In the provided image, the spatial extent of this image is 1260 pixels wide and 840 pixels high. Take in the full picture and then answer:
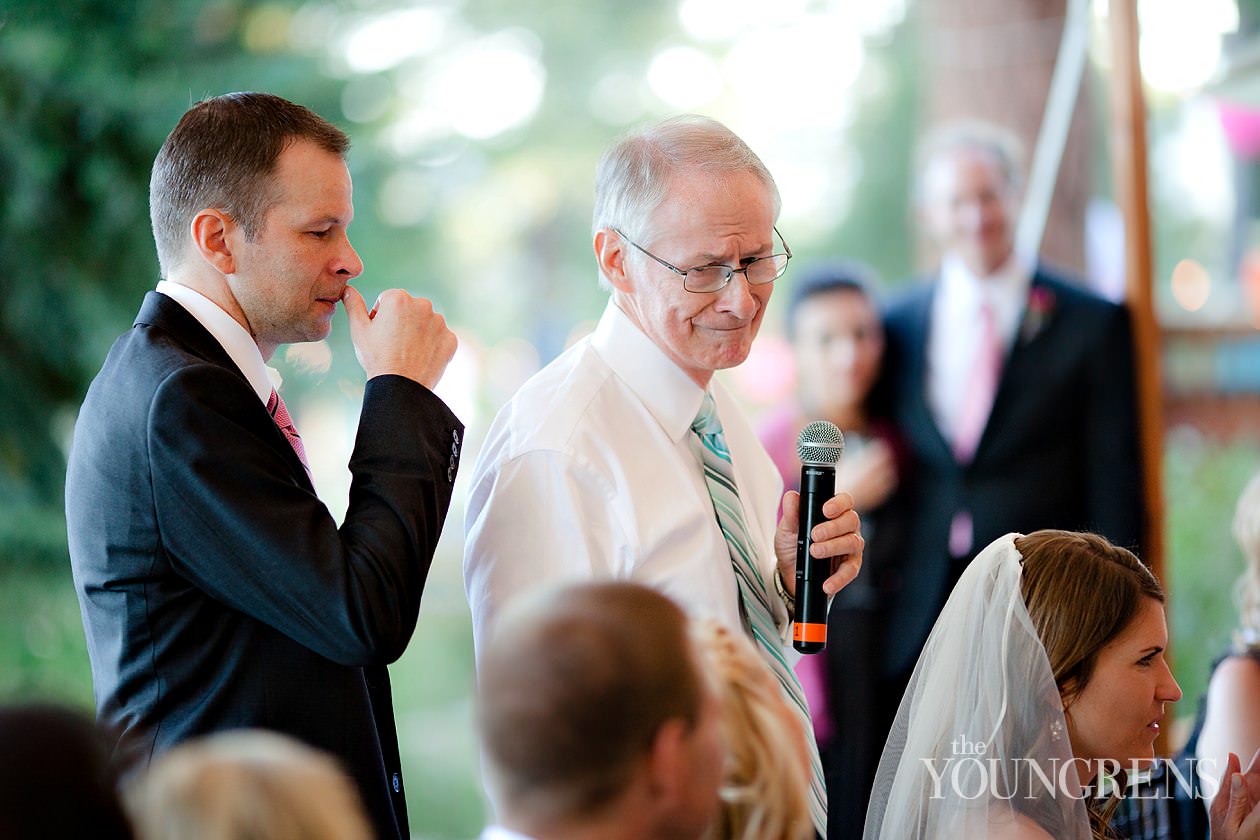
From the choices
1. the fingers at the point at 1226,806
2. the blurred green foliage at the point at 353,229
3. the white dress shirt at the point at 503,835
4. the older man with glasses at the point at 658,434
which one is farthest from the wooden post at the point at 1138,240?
the white dress shirt at the point at 503,835

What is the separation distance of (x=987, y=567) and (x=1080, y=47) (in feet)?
10.3

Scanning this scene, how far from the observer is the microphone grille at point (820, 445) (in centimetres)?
210

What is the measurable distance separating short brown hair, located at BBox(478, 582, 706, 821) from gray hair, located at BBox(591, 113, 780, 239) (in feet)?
3.09

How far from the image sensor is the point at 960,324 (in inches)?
161

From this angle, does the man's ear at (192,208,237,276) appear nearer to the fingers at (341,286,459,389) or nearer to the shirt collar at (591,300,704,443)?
the fingers at (341,286,459,389)

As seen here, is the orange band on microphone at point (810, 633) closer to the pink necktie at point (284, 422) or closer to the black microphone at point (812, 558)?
the black microphone at point (812, 558)

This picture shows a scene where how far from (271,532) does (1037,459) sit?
2789 mm

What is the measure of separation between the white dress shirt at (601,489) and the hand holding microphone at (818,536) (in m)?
0.13

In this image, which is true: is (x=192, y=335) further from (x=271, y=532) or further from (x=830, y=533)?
(x=830, y=533)

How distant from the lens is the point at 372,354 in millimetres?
1909

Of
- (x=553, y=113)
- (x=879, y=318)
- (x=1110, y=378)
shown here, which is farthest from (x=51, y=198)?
(x=553, y=113)

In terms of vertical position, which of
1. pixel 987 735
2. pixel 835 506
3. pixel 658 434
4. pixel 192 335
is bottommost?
pixel 987 735

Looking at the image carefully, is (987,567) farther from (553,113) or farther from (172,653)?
(553,113)

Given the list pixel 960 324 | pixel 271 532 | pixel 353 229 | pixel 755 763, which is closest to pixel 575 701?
pixel 755 763
